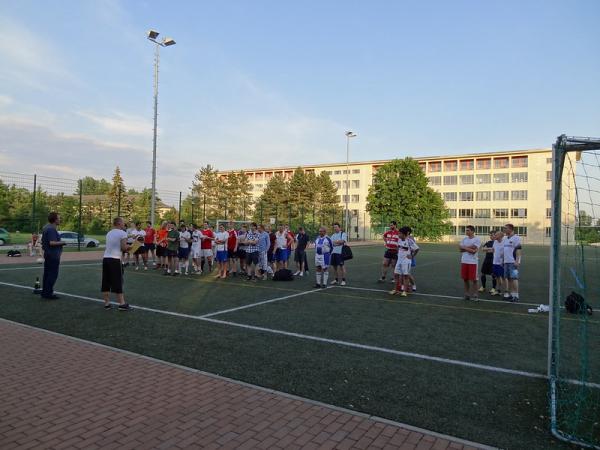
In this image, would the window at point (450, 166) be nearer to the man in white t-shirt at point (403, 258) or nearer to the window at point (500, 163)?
the window at point (500, 163)

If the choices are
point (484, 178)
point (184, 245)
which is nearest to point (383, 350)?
point (184, 245)

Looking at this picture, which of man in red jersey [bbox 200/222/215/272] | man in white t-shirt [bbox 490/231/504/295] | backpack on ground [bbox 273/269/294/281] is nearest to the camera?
man in white t-shirt [bbox 490/231/504/295]

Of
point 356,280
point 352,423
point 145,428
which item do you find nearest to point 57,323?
point 145,428

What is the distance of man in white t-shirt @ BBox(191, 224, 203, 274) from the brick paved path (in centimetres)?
995

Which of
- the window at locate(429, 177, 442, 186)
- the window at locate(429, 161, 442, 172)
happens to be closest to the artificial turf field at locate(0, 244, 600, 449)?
the window at locate(429, 177, 442, 186)

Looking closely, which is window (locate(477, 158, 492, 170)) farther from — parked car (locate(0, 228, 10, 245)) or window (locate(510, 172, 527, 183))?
parked car (locate(0, 228, 10, 245))

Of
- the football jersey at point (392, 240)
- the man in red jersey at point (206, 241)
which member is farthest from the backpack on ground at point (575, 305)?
the man in red jersey at point (206, 241)

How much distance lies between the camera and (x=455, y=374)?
523 centimetres

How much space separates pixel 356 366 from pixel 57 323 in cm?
572

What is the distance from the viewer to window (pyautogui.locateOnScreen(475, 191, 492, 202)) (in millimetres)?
69750

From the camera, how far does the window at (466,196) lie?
71500 millimetres

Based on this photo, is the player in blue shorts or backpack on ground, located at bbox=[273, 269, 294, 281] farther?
backpack on ground, located at bbox=[273, 269, 294, 281]

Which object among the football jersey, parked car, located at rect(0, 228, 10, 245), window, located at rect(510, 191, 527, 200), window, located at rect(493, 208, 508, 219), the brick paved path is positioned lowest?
the brick paved path

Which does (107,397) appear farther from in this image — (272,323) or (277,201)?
(277,201)
